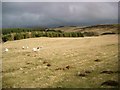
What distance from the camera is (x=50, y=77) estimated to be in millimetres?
25500

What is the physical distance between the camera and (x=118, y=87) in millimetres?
20141

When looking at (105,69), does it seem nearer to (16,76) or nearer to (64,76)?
(64,76)

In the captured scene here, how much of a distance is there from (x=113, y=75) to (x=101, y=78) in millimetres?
1349

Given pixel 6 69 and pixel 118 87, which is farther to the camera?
pixel 6 69

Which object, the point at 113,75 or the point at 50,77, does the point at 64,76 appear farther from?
the point at 113,75

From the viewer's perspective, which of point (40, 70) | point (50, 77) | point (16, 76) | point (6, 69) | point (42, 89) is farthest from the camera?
point (6, 69)

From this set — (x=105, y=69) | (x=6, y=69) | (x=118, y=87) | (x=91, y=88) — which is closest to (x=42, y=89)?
(x=91, y=88)

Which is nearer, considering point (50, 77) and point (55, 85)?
point (55, 85)

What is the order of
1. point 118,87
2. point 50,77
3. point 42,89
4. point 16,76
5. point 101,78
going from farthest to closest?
1. point 16,76
2. point 50,77
3. point 101,78
4. point 42,89
5. point 118,87

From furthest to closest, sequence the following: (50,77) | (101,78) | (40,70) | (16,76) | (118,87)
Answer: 1. (40,70)
2. (16,76)
3. (50,77)
4. (101,78)
5. (118,87)

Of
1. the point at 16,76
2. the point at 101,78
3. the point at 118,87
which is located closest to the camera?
the point at 118,87

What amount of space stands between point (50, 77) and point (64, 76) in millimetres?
1152

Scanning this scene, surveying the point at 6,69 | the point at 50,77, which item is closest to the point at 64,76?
the point at 50,77

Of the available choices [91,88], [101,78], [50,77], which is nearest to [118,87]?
[91,88]
